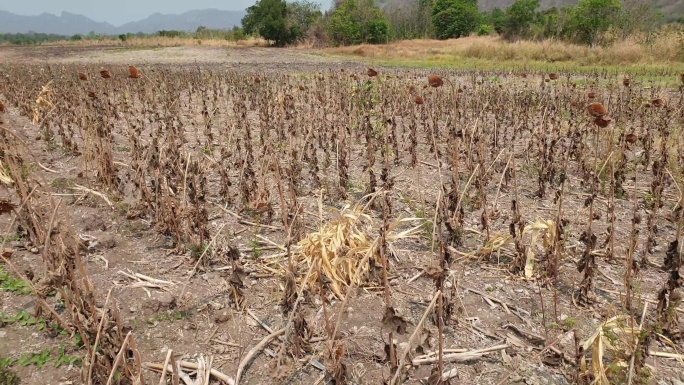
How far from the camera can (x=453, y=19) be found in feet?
208

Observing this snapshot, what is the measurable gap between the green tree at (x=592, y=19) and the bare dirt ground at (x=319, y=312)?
2942cm

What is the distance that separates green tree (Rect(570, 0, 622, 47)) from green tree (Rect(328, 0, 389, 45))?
88.6 ft

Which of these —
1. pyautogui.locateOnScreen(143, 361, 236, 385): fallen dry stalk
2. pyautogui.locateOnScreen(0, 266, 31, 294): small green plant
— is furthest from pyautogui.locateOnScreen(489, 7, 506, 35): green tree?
pyautogui.locateOnScreen(143, 361, 236, 385): fallen dry stalk

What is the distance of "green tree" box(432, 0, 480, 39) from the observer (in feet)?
208

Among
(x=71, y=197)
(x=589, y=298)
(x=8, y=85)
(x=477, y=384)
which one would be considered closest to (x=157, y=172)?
(x=71, y=197)

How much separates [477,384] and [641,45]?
1058 inches

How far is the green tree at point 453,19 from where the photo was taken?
2491 inches

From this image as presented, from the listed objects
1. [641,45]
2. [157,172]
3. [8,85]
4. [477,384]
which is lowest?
[477,384]

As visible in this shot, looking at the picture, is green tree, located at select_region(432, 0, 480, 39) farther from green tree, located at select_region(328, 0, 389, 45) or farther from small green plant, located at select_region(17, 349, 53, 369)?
small green plant, located at select_region(17, 349, 53, 369)

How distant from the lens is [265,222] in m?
4.57

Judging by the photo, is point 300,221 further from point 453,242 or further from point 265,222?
point 453,242

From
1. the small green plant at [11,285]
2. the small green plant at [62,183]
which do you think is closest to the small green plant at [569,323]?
the small green plant at [11,285]

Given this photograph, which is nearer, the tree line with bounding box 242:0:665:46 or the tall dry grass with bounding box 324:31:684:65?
the tall dry grass with bounding box 324:31:684:65

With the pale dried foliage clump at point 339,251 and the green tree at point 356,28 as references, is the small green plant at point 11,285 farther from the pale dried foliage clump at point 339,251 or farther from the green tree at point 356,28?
the green tree at point 356,28
